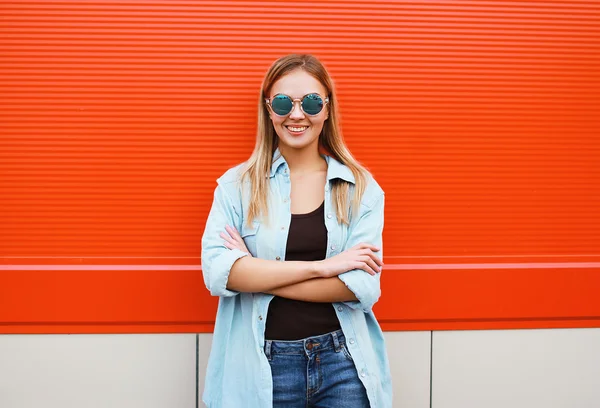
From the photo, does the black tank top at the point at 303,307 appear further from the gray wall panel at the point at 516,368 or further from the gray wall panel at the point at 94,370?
the gray wall panel at the point at 516,368

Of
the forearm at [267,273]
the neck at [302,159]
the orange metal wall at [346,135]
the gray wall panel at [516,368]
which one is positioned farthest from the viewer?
the gray wall panel at [516,368]

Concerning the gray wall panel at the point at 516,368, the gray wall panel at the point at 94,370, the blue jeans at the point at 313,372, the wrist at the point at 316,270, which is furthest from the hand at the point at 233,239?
the gray wall panel at the point at 516,368

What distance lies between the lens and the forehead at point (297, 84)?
217 centimetres

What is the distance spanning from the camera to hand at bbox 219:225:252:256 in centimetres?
210

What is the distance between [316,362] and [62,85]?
70.9 inches

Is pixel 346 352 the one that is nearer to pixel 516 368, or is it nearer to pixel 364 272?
pixel 364 272

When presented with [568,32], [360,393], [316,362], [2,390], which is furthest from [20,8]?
[568,32]

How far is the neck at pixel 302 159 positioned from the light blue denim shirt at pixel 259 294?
0.16ft

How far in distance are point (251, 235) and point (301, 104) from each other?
1.86 ft

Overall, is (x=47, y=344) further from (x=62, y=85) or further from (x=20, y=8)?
(x=20, y=8)

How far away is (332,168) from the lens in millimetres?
2252

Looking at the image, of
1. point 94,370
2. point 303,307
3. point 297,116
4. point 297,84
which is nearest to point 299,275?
point 303,307

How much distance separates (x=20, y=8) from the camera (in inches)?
102

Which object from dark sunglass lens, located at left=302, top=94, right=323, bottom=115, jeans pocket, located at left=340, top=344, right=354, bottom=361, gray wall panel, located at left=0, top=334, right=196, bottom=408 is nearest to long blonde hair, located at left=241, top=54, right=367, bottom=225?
dark sunglass lens, located at left=302, top=94, right=323, bottom=115
